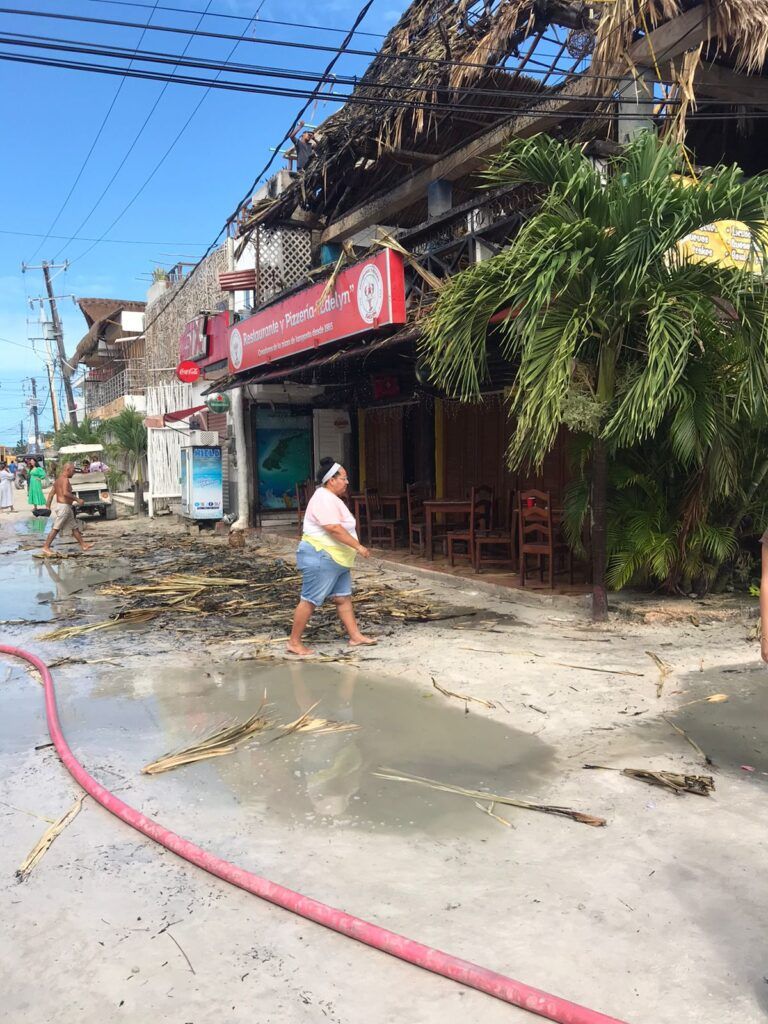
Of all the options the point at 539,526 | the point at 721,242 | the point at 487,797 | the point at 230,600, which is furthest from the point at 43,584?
the point at 721,242

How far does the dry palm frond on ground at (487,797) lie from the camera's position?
136 inches

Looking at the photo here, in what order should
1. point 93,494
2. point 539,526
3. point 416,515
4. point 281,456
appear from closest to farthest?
point 539,526 → point 416,515 → point 281,456 → point 93,494

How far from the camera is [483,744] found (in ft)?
Answer: 14.5

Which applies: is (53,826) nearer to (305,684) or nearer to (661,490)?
(305,684)

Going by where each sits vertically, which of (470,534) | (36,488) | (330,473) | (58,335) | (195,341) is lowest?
(470,534)

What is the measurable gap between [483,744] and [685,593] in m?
4.08

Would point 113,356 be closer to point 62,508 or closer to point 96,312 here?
point 96,312

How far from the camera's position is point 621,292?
20.4 ft

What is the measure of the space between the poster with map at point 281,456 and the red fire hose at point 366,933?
43.2 ft

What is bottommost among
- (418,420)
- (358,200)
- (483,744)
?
(483,744)

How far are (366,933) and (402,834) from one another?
2.73 ft

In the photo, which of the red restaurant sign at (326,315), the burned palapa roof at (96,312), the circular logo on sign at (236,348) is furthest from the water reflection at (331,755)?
the burned palapa roof at (96,312)

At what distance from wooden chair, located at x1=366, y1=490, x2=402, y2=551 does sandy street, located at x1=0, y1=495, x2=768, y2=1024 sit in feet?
18.5

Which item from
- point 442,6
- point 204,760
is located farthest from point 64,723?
point 442,6
